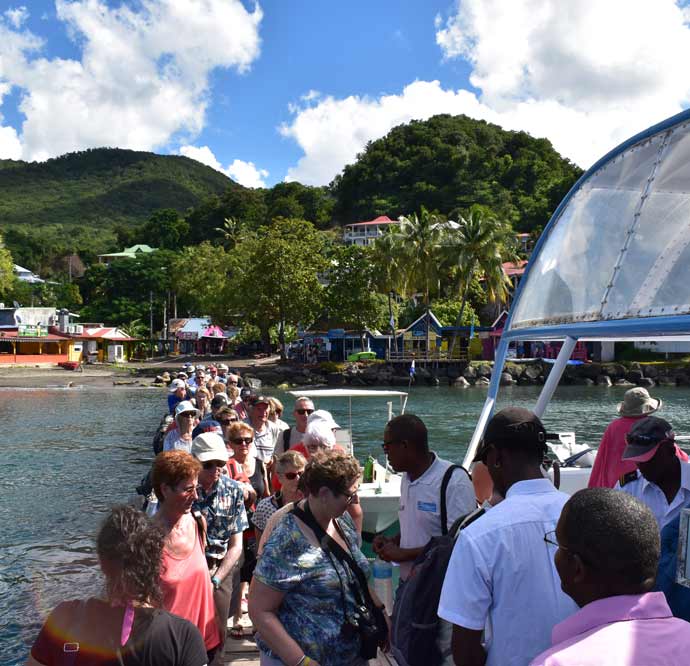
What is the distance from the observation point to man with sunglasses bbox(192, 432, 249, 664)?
4.84 metres

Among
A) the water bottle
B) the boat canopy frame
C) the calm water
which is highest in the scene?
the boat canopy frame

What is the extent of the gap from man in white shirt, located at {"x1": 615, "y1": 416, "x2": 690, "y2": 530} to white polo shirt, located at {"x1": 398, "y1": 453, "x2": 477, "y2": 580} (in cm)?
79

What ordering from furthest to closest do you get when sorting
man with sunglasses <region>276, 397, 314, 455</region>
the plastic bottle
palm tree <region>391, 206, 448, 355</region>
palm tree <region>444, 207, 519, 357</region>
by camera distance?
1. palm tree <region>391, 206, 448, 355</region>
2. palm tree <region>444, 207, 519, 357</region>
3. the plastic bottle
4. man with sunglasses <region>276, 397, 314, 455</region>

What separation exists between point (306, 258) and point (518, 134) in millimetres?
77064

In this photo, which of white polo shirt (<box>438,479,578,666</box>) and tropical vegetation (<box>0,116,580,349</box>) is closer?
white polo shirt (<box>438,479,578,666</box>)

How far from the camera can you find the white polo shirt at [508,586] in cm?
252

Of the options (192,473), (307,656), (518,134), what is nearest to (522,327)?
(192,473)

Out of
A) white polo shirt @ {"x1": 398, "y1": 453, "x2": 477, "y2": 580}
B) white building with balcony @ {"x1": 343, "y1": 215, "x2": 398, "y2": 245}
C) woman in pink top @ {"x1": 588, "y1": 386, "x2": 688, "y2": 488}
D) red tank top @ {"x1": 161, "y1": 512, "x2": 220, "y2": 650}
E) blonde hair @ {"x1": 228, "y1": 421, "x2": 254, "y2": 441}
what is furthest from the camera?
white building with balcony @ {"x1": 343, "y1": 215, "x2": 398, "y2": 245}

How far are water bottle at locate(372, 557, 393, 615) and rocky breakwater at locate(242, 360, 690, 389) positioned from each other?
49.9 meters

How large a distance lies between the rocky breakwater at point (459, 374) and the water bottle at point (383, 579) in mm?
49888

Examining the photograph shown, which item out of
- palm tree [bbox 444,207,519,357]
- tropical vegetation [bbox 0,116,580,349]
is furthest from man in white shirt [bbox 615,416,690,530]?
palm tree [bbox 444,207,519,357]

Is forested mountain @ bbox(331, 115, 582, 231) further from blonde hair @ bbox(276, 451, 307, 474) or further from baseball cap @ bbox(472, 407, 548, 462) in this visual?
baseball cap @ bbox(472, 407, 548, 462)

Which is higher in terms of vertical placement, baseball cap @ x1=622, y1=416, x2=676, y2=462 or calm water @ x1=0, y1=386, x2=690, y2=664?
baseball cap @ x1=622, y1=416, x2=676, y2=462

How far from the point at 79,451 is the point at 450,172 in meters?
97.3
